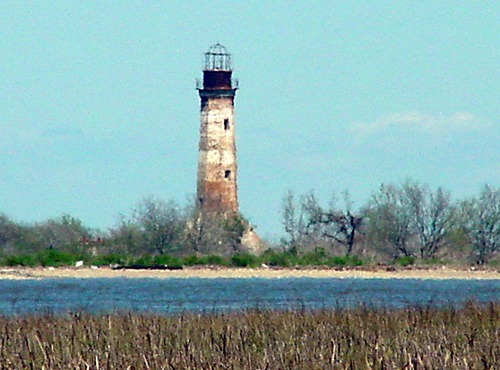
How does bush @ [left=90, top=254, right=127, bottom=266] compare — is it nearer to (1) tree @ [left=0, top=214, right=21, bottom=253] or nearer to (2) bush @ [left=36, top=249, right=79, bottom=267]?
(2) bush @ [left=36, top=249, right=79, bottom=267]

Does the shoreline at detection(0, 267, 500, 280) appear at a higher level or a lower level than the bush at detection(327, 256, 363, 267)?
lower

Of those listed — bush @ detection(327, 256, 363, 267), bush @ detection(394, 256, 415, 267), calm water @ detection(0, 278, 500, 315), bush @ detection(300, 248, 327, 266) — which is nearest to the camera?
calm water @ detection(0, 278, 500, 315)

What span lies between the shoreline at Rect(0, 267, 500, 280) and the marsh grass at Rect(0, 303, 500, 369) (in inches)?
1392

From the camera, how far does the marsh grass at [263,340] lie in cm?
1620

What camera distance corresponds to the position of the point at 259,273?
60.0m

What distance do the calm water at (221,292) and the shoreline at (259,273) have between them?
2.17m

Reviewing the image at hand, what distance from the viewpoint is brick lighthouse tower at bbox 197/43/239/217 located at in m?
62.1

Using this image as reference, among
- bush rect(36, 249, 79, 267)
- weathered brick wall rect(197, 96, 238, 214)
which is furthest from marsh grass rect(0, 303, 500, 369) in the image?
bush rect(36, 249, 79, 267)

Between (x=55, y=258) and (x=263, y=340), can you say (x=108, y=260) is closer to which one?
(x=55, y=258)

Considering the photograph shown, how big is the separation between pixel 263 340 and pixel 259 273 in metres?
40.7

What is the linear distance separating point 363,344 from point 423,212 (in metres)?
49.9

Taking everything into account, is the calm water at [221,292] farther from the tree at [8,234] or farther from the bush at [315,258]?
the tree at [8,234]

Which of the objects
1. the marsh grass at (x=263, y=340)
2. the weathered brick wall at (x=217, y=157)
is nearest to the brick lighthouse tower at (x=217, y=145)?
the weathered brick wall at (x=217, y=157)

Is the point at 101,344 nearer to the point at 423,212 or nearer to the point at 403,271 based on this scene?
the point at 403,271
